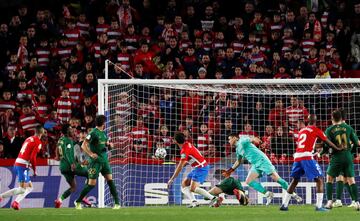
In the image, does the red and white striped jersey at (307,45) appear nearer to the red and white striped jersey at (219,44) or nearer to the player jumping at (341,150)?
the red and white striped jersey at (219,44)

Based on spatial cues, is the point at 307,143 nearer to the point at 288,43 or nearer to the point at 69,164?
the point at 69,164

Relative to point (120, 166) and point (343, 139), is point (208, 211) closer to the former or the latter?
point (343, 139)

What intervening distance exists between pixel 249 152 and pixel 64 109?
19.2 ft

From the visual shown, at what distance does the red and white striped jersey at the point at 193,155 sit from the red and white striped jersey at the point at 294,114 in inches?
110

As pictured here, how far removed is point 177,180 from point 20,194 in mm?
4164

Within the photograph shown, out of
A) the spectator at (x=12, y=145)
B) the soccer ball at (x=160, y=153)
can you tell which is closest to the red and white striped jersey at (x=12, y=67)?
the spectator at (x=12, y=145)

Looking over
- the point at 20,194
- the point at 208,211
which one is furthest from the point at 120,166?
the point at 208,211

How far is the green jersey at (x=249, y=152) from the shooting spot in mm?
22797

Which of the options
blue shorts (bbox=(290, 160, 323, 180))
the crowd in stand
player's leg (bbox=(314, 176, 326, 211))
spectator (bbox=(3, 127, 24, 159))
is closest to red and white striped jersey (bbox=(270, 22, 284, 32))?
the crowd in stand

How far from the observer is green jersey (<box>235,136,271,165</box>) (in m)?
22.8

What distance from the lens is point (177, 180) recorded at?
24797mm

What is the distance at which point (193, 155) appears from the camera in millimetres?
22906

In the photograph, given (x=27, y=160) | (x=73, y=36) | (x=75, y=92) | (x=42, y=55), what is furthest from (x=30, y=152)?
(x=73, y=36)

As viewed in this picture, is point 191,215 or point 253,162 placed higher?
point 253,162
